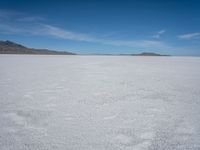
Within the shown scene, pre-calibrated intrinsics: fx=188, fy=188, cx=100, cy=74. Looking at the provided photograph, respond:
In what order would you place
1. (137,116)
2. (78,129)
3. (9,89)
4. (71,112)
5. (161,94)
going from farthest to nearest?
(9,89) < (161,94) < (71,112) < (137,116) < (78,129)

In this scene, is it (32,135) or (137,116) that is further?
(137,116)

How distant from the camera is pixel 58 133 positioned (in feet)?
5.70

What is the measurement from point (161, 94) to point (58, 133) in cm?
206

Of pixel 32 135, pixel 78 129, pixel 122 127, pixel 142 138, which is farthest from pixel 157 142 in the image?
pixel 32 135

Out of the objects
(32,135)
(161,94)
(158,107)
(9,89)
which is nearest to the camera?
(32,135)

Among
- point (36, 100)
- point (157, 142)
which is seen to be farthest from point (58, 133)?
point (36, 100)

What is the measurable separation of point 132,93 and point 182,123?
1.36 metres

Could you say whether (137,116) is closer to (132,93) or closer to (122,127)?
(122,127)

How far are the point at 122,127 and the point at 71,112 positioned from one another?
28.6 inches

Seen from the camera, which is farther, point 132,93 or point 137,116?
point 132,93

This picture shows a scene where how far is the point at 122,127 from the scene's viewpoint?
1873 mm

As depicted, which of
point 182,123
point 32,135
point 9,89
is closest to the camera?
point 32,135

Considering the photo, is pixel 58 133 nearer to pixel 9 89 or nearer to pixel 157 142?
pixel 157 142

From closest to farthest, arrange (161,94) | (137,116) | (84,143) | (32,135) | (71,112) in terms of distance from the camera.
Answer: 1. (84,143)
2. (32,135)
3. (137,116)
4. (71,112)
5. (161,94)
